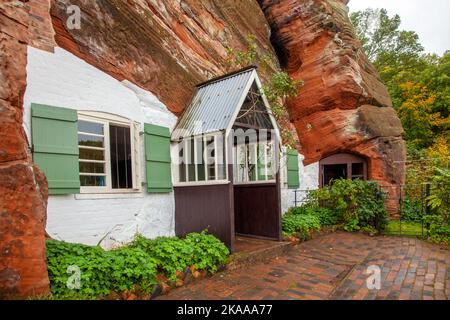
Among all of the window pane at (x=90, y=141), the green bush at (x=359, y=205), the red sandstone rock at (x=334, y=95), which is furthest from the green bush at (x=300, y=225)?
the window pane at (x=90, y=141)

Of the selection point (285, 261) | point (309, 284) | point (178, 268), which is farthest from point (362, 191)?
point (178, 268)

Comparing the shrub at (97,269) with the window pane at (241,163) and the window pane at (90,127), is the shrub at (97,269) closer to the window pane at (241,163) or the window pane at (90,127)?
the window pane at (90,127)

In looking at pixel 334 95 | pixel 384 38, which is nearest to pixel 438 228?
pixel 334 95

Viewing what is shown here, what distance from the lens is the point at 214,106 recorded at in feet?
19.6

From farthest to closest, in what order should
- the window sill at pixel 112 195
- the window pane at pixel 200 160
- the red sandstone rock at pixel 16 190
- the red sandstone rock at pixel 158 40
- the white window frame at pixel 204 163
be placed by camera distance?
the window pane at pixel 200 160 → the white window frame at pixel 204 163 → the red sandstone rock at pixel 158 40 → the window sill at pixel 112 195 → the red sandstone rock at pixel 16 190

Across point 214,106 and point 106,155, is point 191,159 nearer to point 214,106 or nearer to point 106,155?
point 214,106

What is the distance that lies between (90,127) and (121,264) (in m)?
2.64

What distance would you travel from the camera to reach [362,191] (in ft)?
26.5

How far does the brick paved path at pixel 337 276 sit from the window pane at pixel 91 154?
9.04 ft

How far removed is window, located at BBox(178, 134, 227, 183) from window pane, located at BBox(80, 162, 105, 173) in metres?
1.55

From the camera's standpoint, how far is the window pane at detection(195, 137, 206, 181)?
5.78 m

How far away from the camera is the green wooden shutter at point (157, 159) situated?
5.61 meters
